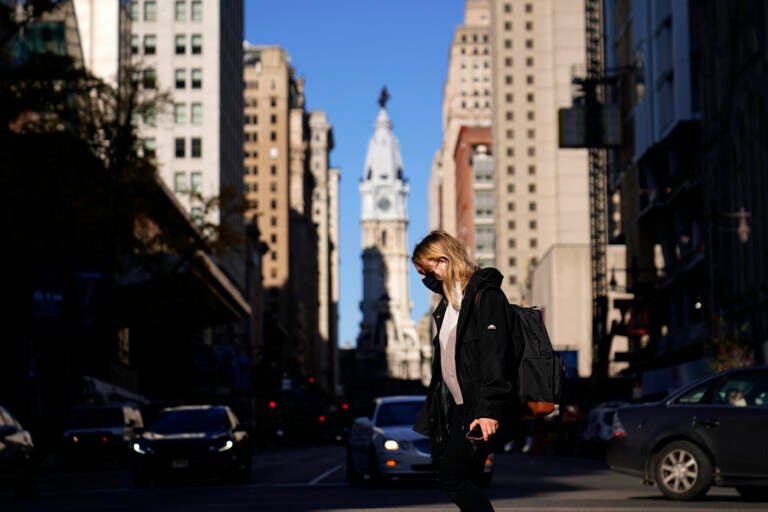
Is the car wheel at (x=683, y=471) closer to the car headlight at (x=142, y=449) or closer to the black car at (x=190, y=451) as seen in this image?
the black car at (x=190, y=451)

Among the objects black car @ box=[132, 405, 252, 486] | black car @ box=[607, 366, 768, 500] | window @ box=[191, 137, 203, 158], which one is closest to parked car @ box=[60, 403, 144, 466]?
black car @ box=[132, 405, 252, 486]

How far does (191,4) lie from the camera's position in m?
114

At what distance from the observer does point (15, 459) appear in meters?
21.2

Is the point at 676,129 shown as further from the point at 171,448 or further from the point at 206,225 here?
the point at 171,448

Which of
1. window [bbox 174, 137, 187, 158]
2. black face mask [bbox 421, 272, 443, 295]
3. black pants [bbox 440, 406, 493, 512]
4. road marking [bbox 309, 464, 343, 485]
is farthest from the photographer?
window [bbox 174, 137, 187, 158]

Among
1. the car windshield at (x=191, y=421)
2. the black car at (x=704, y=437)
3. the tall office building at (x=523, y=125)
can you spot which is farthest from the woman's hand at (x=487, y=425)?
the tall office building at (x=523, y=125)

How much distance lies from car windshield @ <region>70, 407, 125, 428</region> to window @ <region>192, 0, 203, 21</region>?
76.5 meters

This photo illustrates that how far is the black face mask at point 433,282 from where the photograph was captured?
824 cm

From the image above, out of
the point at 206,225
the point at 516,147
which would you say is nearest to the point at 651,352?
the point at 206,225

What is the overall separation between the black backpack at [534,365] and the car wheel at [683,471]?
438 inches

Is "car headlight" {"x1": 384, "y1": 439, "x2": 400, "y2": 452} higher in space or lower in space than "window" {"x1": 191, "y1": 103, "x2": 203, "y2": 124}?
lower

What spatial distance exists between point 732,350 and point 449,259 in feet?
145

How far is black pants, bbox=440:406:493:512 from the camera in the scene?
7906mm

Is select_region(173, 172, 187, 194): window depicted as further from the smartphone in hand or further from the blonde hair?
the smartphone in hand
